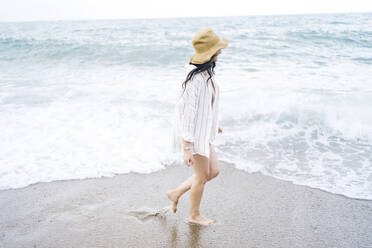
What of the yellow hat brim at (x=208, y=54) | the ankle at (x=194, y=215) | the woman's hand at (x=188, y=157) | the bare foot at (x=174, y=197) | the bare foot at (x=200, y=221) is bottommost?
the bare foot at (x=200, y=221)

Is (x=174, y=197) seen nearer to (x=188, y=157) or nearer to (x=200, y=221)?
(x=200, y=221)

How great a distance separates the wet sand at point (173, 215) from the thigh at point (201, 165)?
59 cm

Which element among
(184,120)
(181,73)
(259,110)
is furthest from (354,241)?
(181,73)

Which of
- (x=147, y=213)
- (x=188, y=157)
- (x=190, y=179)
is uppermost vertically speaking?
(x=188, y=157)

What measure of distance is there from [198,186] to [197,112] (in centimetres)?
75

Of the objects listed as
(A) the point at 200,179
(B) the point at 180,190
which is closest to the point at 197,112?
(A) the point at 200,179

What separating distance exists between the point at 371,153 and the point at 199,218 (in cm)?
330

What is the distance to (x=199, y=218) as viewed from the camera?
2.84m

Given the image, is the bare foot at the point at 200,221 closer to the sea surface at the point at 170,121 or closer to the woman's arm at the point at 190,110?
the woman's arm at the point at 190,110

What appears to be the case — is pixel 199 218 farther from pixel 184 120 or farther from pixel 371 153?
pixel 371 153

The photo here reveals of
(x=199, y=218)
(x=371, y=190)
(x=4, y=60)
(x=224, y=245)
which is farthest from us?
(x=4, y=60)

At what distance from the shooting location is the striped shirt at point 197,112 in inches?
88.0

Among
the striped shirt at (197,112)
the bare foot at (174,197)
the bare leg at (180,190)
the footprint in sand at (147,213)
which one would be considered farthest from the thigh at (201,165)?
the footprint in sand at (147,213)

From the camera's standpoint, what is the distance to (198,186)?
2.63 metres
